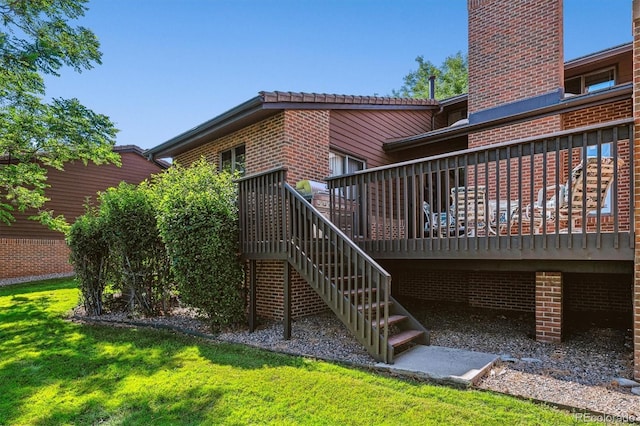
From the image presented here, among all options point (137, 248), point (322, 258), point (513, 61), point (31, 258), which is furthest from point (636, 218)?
point (31, 258)

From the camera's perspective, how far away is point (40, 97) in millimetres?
11430

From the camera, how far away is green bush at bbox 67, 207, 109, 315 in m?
8.41

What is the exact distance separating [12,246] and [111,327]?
36.5 feet

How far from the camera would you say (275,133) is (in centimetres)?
780

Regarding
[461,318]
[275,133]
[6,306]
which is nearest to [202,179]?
[275,133]

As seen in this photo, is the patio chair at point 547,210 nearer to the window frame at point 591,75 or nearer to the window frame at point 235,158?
the window frame at point 591,75

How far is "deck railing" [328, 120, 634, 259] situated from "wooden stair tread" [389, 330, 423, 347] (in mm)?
Result: 1122

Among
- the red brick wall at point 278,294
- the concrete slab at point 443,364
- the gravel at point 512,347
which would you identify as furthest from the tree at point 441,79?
the concrete slab at point 443,364

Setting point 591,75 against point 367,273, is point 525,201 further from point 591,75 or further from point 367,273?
point 591,75

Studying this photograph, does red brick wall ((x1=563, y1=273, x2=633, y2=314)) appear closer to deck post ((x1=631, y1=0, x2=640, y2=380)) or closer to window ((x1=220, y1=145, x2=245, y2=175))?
deck post ((x1=631, y1=0, x2=640, y2=380))

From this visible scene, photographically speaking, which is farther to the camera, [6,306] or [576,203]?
[6,306]

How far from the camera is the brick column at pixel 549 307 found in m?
5.63

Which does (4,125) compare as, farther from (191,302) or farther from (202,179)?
(191,302)

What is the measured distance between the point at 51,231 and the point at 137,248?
11.5 m
